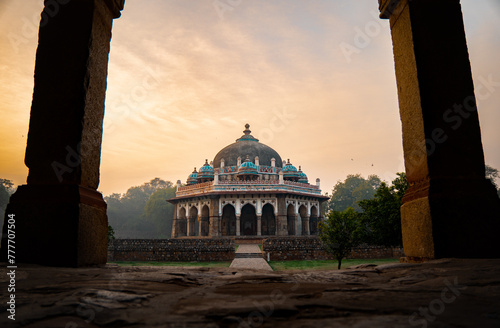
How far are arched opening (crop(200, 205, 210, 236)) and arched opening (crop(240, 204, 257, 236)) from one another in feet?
8.76

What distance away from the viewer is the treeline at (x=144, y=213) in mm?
38562

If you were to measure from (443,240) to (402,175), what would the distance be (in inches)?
293

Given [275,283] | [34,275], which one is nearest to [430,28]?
[275,283]

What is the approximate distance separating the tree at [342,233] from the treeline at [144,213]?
1240 inches

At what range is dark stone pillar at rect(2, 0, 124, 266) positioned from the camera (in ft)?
8.26

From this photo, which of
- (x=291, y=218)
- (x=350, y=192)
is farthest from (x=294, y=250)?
(x=350, y=192)

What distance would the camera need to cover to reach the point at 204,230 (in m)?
25.3

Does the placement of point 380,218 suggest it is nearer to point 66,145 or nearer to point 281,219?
point 66,145

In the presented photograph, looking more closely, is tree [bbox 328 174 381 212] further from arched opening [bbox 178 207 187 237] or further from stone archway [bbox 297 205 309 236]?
arched opening [bbox 178 207 187 237]

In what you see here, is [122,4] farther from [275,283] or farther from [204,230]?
[204,230]

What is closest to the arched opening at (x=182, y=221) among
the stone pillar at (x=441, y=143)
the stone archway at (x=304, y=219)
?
the stone archway at (x=304, y=219)

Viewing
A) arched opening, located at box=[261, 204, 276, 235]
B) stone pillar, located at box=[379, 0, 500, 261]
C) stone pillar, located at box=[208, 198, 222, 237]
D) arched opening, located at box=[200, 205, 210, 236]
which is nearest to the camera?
stone pillar, located at box=[379, 0, 500, 261]

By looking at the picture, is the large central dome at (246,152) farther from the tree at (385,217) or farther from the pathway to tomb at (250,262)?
the tree at (385,217)

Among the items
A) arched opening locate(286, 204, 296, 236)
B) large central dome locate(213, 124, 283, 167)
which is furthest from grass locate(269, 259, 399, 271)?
large central dome locate(213, 124, 283, 167)
